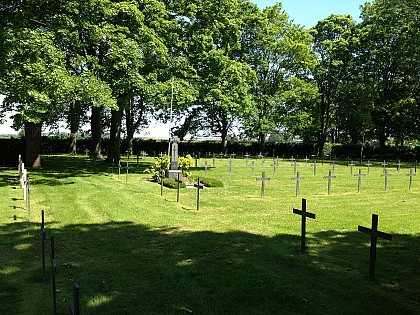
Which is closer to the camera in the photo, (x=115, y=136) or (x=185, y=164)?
(x=185, y=164)

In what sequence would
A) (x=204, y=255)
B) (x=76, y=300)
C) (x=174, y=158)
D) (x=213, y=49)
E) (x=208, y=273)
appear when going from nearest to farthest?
(x=76, y=300) → (x=208, y=273) → (x=204, y=255) → (x=174, y=158) → (x=213, y=49)

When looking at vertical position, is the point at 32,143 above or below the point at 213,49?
below

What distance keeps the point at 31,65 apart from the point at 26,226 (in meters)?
8.50

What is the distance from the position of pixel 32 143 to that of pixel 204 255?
20.5 meters

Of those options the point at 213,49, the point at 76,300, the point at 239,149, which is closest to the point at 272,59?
the point at 239,149

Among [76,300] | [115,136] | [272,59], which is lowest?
[76,300]

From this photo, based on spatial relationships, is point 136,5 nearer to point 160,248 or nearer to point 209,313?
point 160,248

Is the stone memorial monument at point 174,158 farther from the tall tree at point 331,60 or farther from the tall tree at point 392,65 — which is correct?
the tall tree at point 331,60

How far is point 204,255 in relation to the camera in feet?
28.2

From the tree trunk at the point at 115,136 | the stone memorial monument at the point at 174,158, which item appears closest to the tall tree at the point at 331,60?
the tree trunk at the point at 115,136

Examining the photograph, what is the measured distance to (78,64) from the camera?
20094 mm

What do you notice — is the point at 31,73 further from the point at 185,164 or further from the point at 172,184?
the point at 185,164

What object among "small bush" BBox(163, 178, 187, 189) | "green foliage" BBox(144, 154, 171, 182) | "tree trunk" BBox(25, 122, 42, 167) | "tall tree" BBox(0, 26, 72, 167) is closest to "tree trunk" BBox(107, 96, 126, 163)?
"tree trunk" BBox(25, 122, 42, 167)

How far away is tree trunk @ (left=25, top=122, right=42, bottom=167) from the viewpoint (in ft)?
82.5
